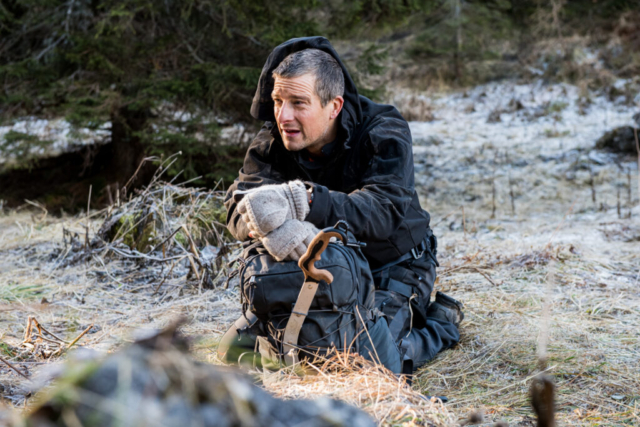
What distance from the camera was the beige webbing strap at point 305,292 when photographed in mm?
2041

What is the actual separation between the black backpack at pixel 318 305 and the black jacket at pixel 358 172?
217 mm

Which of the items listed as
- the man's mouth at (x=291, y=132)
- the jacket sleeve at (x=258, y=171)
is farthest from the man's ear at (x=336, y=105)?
the jacket sleeve at (x=258, y=171)

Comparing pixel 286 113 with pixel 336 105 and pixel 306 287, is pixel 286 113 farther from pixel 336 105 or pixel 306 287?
pixel 306 287

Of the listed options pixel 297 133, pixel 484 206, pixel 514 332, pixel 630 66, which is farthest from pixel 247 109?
pixel 630 66

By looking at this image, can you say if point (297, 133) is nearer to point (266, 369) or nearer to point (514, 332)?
point (266, 369)

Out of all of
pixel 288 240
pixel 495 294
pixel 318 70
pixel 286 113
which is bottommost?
pixel 495 294

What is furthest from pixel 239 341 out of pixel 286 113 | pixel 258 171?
pixel 286 113

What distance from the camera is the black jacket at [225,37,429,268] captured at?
2.49 metres

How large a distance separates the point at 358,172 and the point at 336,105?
37 cm

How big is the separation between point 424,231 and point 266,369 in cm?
123

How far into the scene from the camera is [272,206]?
7.34 feet

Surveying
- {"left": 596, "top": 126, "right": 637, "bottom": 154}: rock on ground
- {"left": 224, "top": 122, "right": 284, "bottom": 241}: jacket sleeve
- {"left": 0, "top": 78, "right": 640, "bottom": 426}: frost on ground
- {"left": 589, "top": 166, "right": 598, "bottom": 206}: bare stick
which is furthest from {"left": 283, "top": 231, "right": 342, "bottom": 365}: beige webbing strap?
{"left": 596, "top": 126, "right": 637, "bottom": 154}: rock on ground

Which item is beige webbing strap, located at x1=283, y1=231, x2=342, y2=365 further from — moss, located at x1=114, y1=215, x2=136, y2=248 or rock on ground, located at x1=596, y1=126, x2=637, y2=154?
rock on ground, located at x1=596, y1=126, x2=637, y2=154

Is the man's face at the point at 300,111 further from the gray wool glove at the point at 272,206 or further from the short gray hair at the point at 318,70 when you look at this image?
the gray wool glove at the point at 272,206
